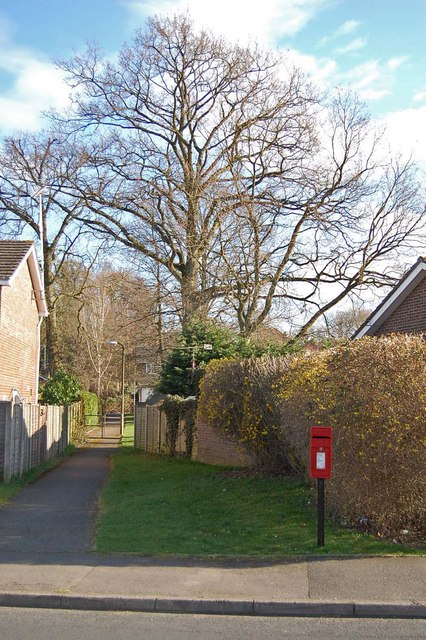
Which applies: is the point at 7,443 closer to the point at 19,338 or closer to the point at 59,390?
the point at 19,338

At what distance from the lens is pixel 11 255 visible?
22.9 meters

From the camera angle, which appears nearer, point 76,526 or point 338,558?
point 338,558

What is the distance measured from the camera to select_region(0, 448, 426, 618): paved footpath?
7309mm

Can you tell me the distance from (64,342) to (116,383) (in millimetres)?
16214

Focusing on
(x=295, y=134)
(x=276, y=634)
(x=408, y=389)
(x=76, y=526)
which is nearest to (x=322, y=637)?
(x=276, y=634)

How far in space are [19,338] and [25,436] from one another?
6.07 meters

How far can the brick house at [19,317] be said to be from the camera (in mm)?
21938

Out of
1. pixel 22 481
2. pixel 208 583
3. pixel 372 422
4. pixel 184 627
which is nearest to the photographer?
pixel 184 627

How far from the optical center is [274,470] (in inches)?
599

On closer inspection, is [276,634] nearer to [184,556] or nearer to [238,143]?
[184,556]

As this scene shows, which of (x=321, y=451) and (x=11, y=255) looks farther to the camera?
(x=11, y=255)

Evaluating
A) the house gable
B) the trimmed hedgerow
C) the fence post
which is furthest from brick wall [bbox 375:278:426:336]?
the house gable

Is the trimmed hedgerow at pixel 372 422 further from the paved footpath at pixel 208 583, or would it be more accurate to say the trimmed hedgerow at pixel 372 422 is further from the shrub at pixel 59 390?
the shrub at pixel 59 390

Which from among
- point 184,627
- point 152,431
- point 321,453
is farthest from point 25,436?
point 184,627
